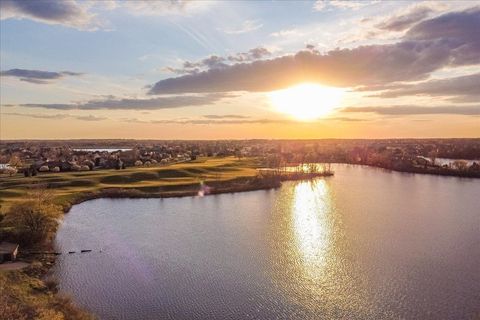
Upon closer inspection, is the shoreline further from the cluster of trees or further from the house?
the cluster of trees

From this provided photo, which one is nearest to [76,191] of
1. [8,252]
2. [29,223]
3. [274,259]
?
[29,223]

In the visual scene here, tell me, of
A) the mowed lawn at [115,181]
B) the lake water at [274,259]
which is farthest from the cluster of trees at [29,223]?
the mowed lawn at [115,181]

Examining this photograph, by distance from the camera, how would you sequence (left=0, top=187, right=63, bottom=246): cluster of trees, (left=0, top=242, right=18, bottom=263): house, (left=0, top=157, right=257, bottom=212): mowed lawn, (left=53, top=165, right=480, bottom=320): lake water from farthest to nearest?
(left=0, top=157, right=257, bottom=212): mowed lawn
(left=0, top=187, right=63, bottom=246): cluster of trees
(left=0, top=242, right=18, bottom=263): house
(left=53, top=165, right=480, bottom=320): lake water

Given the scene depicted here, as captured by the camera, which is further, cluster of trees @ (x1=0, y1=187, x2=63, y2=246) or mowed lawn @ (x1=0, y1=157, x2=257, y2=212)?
mowed lawn @ (x1=0, y1=157, x2=257, y2=212)

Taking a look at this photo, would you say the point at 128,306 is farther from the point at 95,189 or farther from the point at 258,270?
the point at 95,189

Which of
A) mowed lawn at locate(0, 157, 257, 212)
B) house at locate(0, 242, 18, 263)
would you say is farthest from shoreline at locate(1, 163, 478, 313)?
mowed lawn at locate(0, 157, 257, 212)

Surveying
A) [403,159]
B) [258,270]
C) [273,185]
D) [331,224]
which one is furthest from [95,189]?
[403,159]
